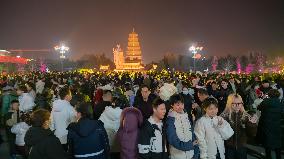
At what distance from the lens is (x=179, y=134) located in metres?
6.14

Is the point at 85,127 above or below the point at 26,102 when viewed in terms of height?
below

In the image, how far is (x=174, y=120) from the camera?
6.16 m

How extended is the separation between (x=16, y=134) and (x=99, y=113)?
6.88 feet

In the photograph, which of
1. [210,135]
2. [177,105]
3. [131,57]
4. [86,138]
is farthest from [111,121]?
[131,57]

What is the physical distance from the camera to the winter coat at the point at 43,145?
533cm

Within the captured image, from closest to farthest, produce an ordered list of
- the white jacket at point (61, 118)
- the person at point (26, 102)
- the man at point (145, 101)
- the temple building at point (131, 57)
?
the white jacket at point (61, 118) → the man at point (145, 101) → the person at point (26, 102) → the temple building at point (131, 57)

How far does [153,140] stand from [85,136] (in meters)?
1.07

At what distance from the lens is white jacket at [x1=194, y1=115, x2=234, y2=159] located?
629 cm

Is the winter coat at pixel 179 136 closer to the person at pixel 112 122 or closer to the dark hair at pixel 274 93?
the person at pixel 112 122

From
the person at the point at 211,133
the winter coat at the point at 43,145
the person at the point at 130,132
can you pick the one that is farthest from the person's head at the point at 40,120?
the person at the point at 211,133

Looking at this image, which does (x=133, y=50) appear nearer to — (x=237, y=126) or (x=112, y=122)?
(x=112, y=122)

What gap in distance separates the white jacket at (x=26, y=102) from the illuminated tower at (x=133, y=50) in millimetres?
134356

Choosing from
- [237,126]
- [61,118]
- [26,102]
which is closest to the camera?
[237,126]

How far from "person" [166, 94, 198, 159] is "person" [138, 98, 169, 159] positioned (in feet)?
0.47
